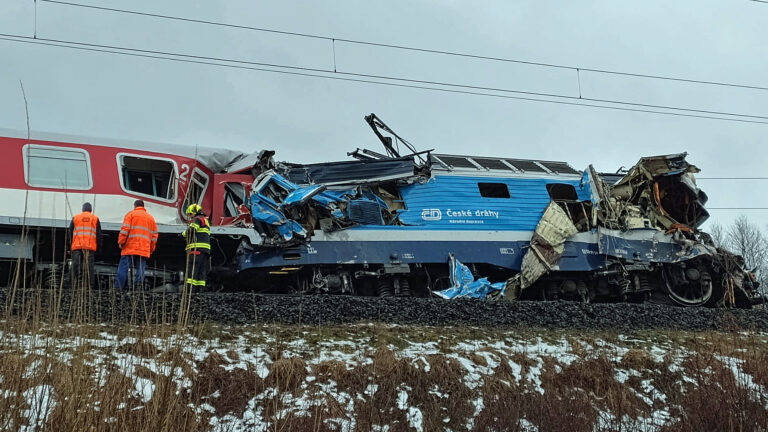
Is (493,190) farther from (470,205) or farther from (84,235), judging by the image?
(84,235)

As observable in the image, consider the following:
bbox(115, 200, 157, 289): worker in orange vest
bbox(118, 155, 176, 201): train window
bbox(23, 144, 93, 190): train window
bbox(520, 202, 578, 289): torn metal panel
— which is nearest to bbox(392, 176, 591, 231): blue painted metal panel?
bbox(520, 202, 578, 289): torn metal panel

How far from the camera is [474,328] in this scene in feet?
Result: 27.2

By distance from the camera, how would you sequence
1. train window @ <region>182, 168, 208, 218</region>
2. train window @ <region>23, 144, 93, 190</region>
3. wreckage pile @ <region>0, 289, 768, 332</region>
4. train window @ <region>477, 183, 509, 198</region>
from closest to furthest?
wreckage pile @ <region>0, 289, 768, 332</region> → train window @ <region>23, 144, 93, 190</region> → train window @ <region>182, 168, 208, 218</region> → train window @ <region>477, 183, 509, 198</region>

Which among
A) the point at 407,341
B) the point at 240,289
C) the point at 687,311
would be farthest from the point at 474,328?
the point at 240,289

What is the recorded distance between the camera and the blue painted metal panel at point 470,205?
39.7 feet

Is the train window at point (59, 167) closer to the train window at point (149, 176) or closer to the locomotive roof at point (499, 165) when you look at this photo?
the train window at point (149, 176)

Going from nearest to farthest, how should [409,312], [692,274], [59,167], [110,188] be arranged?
[409,312]
[59,167]
[110,188]
[692,274]

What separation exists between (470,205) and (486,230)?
56cm

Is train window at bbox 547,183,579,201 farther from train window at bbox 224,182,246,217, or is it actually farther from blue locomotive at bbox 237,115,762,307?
train window at bbox 224,182,246,217

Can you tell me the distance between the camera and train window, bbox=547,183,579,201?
13.4m

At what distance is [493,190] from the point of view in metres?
12.9

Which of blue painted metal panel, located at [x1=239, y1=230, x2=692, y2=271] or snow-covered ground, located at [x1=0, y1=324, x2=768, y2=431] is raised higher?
blue painted metal panel, located at [x1=239, y1=230, x2=692, y2=271]

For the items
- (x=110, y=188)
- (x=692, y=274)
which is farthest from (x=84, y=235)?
(x=692, y=274)

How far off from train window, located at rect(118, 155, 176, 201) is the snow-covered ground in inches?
194
